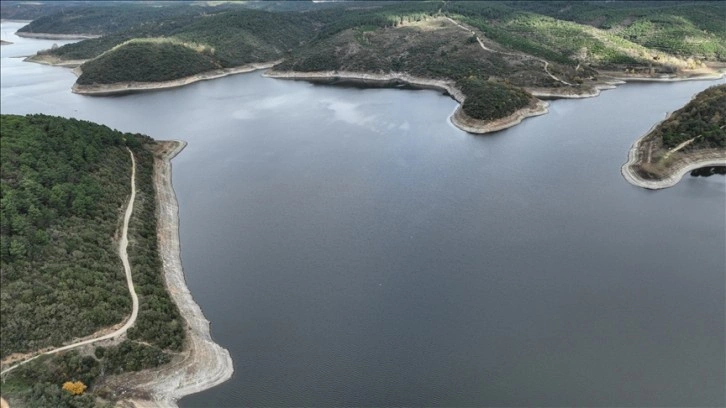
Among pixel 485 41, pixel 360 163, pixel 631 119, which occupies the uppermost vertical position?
pixel 485 41

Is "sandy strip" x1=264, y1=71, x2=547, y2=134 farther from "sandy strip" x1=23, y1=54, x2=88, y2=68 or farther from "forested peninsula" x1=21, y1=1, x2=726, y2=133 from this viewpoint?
"sandy strip" x1=23, y1=54, x2=88, y2=68

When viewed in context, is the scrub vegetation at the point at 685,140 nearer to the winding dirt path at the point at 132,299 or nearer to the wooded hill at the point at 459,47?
the wooded hill at the point at 459,47

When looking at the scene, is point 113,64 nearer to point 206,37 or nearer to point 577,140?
point 206,37

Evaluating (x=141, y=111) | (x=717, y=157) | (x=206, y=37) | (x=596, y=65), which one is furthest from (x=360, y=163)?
(x=206, y=37)

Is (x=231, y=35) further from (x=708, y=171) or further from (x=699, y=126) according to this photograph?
(x=708, y=171)

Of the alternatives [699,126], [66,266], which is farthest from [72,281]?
[699,126]

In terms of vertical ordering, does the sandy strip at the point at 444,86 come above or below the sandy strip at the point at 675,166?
above

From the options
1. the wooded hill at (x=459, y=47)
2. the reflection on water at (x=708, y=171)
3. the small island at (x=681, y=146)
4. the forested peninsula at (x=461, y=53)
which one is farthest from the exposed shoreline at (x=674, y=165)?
the wooded hill at (x=459, y=47)
